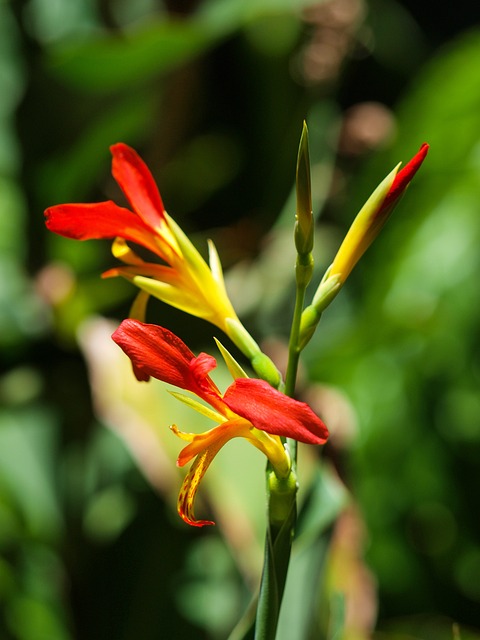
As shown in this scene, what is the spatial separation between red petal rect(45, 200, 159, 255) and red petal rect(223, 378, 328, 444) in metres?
0.13

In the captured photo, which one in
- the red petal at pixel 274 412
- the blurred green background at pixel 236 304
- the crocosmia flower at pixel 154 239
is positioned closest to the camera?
the red petal at pixel 274 412

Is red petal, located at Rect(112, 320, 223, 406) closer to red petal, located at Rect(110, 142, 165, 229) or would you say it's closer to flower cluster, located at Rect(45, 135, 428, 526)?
flower cluster, located at Rect(45, 135, 428, 526)

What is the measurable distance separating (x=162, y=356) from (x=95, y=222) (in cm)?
10

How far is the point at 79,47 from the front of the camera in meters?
1.14

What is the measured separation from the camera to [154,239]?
17.4 inches

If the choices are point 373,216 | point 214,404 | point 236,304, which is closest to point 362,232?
point 373,216

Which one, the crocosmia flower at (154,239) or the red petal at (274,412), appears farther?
the crocosmia flower at (154,239)

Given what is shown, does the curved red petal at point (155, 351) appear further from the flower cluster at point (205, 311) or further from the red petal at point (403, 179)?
the red petal at point (403, 179)

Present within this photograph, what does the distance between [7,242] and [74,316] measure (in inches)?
12.7

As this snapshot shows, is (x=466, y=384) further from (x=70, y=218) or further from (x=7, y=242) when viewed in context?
(x=70, y=218)

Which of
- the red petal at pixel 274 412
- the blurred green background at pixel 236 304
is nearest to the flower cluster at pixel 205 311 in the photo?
the red petal at pixel 274 412

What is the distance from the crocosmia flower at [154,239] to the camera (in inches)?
17.0

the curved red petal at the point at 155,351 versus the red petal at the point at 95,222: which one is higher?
the red petal at the point at 95,222

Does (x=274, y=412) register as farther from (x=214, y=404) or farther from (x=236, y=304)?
(x=236, y=304)
